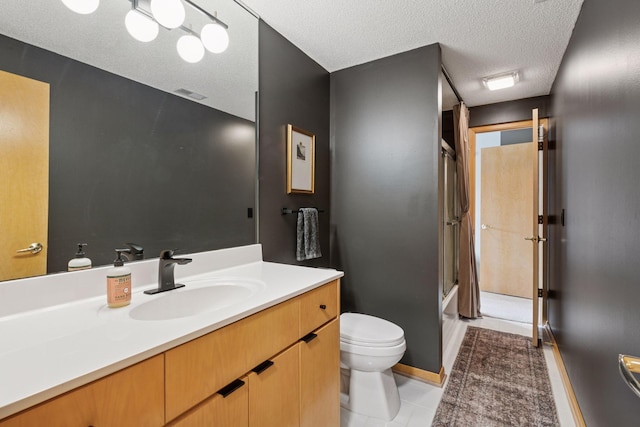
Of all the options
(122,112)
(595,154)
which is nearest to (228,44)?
(122,112)

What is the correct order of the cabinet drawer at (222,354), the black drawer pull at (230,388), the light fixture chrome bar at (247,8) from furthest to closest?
the light fixture chrome bar at (247,8) → the black drawer pull at (230,388) → the cabinet drawer at (222,354)

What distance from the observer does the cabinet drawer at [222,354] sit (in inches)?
28.4

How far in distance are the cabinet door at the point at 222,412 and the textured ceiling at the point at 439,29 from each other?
1.81 m

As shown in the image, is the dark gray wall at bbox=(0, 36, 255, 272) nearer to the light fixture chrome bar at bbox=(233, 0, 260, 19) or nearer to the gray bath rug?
the light fixture chrome bar at bbox=(233, 0, 260, 19)

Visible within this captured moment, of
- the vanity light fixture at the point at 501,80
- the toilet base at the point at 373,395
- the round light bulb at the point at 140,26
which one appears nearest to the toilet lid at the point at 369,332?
the toilet base at the point at 373,395

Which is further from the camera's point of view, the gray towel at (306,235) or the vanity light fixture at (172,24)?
the gray towel at (306,235)

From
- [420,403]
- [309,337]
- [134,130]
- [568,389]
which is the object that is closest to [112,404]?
[309,337]

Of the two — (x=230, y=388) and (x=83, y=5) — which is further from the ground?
(x=83, y=5)

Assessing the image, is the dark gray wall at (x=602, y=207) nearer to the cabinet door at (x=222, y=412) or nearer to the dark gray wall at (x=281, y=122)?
the cabinet door at (x=222, y=412)

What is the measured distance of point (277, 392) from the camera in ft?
3.36

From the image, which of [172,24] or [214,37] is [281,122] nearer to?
[214,37]

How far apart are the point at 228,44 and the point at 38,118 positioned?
968 millimetres

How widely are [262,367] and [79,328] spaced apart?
52 cm

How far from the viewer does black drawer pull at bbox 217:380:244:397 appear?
84cm
